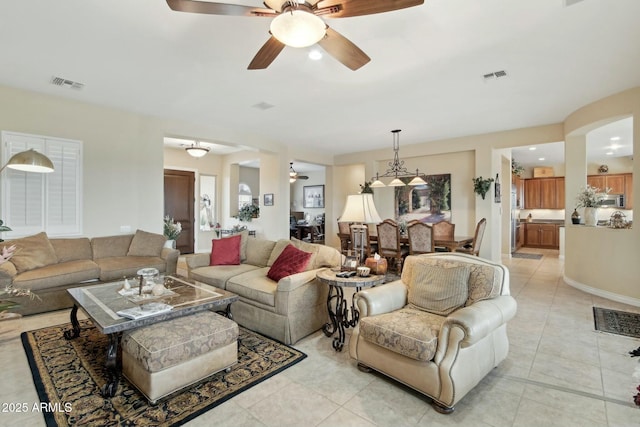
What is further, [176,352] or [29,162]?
[29,162]

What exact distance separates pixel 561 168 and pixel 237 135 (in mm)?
9853

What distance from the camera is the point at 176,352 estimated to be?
200 centimetres

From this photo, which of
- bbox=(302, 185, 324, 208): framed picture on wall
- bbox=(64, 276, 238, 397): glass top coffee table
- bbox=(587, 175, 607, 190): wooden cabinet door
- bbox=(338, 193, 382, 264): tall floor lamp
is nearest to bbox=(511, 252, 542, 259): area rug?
bbox=(587, 175, 607, 190): wooden cabinet door

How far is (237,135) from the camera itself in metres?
6.10

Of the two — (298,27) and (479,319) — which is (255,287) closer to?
(479,319)

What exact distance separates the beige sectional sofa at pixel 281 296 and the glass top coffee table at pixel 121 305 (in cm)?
35

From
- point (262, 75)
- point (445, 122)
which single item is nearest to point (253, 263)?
point (262, 75)

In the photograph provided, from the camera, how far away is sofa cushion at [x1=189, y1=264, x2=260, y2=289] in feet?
11.3

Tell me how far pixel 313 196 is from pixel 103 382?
10.2 metres

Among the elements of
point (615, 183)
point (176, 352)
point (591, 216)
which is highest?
point (615, 183)

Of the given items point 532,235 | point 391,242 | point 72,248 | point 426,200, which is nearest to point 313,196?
point 426,200

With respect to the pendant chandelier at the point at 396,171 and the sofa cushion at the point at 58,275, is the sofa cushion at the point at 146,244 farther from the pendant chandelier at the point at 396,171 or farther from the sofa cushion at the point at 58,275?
the pendant chandelier at the point at 396,171

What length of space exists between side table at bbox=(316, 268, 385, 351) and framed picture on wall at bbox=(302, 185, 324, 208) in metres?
8.77

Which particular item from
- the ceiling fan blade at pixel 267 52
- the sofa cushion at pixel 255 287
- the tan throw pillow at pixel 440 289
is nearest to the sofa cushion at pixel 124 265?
the sofa cushion at pixel 255 287
